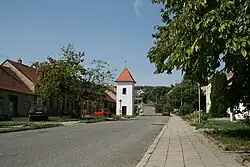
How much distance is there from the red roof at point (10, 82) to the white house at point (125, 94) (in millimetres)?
44486

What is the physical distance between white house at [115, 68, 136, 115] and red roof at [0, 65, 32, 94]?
146ft

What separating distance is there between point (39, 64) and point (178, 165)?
43.7 metres

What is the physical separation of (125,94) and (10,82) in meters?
51.5

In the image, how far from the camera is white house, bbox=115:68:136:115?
9900 centimetres

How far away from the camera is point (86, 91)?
179ft

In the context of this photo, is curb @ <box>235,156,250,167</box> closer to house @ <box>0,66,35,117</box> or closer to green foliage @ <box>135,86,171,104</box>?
house @ <box>0,66,35,117</box>

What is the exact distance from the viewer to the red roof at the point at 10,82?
49.4m

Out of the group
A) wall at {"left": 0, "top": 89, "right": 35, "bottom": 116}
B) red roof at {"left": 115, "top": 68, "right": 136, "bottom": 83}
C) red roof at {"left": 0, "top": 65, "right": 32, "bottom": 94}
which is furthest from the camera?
red roof at {"left": 115, "top": 68, "right": 136, "bottom": 83}

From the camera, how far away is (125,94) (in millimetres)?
101438

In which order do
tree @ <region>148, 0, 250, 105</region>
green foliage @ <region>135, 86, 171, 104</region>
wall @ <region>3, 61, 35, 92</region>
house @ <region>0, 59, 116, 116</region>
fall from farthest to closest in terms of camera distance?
green foliage @ <region>135, 86, 171, 104</region>
wall @ <region>3, 61, 35, 92</region>
house @ <region>0, 59, 116, 116</region>
tree @ <region>148, 0, 250, 105</region>

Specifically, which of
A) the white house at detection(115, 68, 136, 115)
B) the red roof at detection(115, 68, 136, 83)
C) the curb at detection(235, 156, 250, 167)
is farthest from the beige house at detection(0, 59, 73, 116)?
the curb at detection(235, 156, 250, 167)

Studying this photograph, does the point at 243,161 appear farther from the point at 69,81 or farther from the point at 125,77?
the point at 125,77

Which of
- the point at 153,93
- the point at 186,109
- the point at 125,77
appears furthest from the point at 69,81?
the point at 153,93

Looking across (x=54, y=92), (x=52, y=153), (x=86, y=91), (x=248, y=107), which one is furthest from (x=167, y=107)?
(x=52, y=153)
